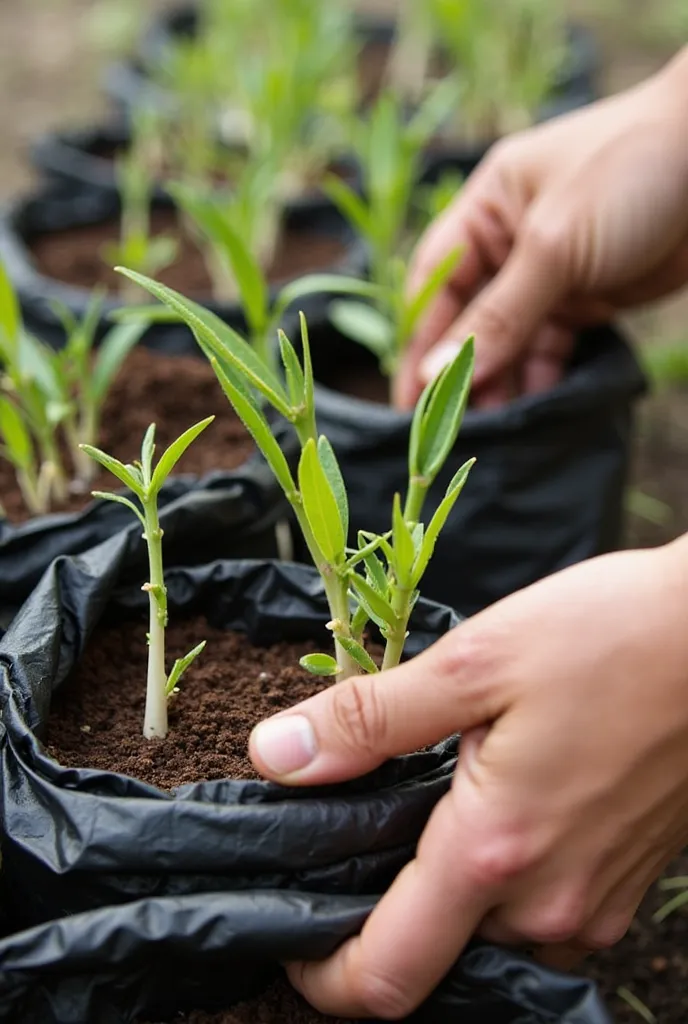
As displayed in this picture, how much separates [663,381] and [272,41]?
54.9 inches

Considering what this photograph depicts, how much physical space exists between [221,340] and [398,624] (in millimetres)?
278

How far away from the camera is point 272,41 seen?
3189 millimetres

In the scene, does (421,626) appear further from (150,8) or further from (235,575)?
(150,8)

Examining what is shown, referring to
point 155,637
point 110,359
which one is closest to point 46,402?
point 110,359

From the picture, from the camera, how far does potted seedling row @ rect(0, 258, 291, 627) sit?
1.35 m

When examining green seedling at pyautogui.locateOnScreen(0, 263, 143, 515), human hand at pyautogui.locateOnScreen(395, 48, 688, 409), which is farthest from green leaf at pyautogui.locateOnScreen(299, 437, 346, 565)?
human hand at pyautogui.locateOnScreen(395, 48, 688, 409)

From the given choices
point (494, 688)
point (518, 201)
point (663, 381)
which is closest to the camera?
point (494, 688)

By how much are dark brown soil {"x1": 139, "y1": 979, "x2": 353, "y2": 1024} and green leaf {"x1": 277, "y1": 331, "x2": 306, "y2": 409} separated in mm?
496

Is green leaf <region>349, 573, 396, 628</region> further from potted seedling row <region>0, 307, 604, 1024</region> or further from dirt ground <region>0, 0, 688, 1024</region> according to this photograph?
dirt ground <region>0, 0, 688, 1024</region>

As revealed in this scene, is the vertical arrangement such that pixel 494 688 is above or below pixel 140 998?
above

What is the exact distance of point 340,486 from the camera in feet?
3.39

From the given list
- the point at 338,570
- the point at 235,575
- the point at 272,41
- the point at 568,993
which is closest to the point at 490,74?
the point at 272,41

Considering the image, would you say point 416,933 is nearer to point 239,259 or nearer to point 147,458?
point 147,458

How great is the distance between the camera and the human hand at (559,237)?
5.39 ft
